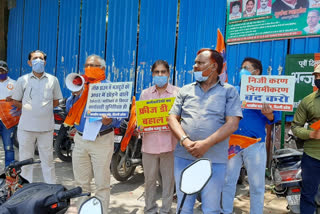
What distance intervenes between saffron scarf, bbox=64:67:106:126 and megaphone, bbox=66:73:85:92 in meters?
0.11

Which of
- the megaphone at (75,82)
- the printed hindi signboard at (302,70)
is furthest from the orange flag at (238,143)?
the printed hindi signboard at (302,70)

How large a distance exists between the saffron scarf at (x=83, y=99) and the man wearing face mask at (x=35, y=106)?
94 centimetres

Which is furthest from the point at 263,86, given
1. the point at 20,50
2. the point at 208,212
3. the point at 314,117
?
the point at 20,50

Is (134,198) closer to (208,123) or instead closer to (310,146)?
(208,123)

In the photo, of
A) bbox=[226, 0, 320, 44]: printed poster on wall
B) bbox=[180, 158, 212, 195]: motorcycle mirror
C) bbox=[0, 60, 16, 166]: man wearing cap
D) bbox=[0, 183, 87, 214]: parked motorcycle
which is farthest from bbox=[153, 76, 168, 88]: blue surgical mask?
bbox=[0, 60, 16, 166]: man wearing cap

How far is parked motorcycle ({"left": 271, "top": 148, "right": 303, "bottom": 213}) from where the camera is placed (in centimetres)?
376

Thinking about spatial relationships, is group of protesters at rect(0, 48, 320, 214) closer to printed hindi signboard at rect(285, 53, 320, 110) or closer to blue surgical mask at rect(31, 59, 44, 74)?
blue surgical mask at rect(31, 59, 44, 74)

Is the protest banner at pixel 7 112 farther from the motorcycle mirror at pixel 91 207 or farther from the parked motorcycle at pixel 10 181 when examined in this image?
the motorcycle mirror at pixel 91 207

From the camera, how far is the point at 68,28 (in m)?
9.16

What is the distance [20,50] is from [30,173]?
8343 millimetres

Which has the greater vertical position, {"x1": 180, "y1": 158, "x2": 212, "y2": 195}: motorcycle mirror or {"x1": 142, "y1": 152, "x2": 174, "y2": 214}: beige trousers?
{"x1": 180, "y1": 158, "x2": 212, "y2": 195}: motorcycle mirror

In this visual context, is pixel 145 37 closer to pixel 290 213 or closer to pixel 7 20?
pixel 290 213

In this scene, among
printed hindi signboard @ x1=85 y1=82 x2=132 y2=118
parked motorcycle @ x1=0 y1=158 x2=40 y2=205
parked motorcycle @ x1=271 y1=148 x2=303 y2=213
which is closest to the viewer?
parked motorcycle @ x1=0 y1=158 x2=40 y2=205

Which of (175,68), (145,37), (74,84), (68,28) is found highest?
(68,28)
